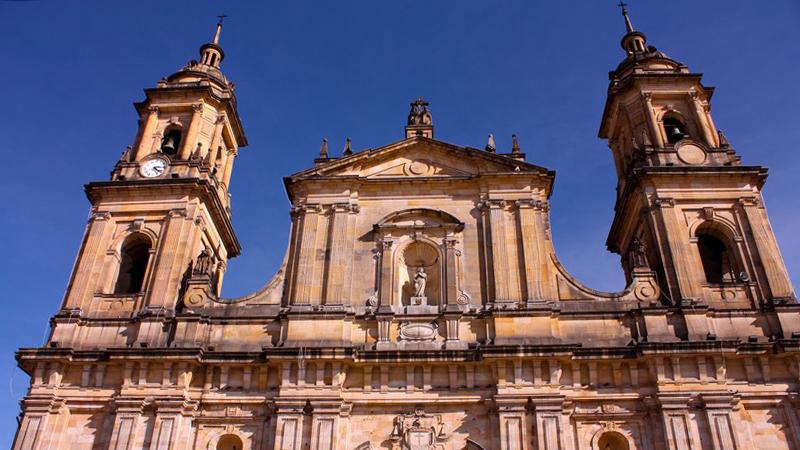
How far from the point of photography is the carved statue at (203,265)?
804 inches

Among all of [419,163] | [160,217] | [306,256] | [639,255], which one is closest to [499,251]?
[639,255]

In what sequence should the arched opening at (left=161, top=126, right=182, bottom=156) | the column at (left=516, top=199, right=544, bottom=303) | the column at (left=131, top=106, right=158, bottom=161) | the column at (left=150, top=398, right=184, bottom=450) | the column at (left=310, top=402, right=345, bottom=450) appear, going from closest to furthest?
the column at (left=310, top=402, right=345, bottom=450) < the column at (left=150, top=398, right=184, bottom=450) < the column at (left=516, top=199, right=544, bottom=303) < the column at (left=131, top=106, right=158, bottom=161) < the arched opening at (left=161, top=126, right=182, bottom=156)

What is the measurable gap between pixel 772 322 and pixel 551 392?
622 cm

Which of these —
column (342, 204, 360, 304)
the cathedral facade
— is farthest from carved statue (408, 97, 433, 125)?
column (342, 204, 360, 304)

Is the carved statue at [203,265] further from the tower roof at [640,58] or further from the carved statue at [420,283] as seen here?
the tower roof at [640,58]

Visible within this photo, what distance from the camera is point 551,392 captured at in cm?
1752

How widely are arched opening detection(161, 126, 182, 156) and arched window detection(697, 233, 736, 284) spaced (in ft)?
54.6

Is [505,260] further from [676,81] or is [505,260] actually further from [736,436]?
[676,81]

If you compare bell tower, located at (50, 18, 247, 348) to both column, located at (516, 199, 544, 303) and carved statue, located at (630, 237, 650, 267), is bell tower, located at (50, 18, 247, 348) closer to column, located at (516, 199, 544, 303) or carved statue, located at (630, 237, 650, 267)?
column, located at (516, 199, 544, 303)

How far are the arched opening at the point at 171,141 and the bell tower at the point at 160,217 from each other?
3cm

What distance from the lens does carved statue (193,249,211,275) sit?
20.4m

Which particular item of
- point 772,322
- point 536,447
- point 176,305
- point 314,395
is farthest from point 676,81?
point 176,305

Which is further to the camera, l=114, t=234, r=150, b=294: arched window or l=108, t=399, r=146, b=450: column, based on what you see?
l=114, t=234, r=150, b=294: arched window

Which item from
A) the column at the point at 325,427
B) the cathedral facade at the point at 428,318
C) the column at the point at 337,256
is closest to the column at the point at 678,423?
the cathedral facade at the point at 428,318
